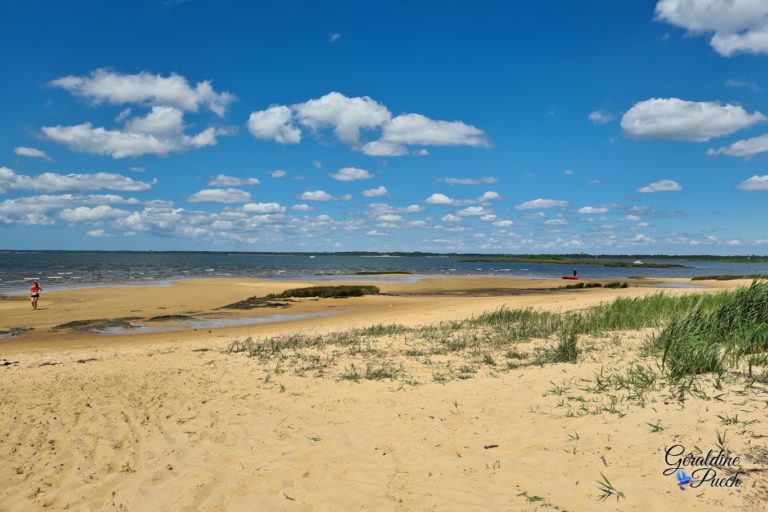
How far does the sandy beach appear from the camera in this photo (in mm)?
5230

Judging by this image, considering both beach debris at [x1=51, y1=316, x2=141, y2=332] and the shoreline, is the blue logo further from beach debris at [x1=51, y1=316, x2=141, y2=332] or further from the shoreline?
beach debris at [x1=51, y1=316, x2=141, y2=332]

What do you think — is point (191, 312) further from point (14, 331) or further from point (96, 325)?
point (14, 331)

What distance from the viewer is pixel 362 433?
23.1 feet

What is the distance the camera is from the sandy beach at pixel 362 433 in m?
5.23

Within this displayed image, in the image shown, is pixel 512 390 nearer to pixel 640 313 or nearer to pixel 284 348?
pixel 284 348

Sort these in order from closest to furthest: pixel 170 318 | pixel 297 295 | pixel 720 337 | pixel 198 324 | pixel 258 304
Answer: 1. pixel 720 337
2. pixel 198 324
3. pixel 170 318
4. pixel 258 304
5. pixel 297 295

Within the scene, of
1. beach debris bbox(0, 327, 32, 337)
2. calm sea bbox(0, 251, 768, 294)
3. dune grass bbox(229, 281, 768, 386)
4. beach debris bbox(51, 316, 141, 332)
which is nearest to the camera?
dune grass bbox(229, 281, 768, 386)

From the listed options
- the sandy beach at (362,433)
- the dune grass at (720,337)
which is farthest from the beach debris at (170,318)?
the dune grass at (720,337)

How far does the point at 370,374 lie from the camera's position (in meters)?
10.0

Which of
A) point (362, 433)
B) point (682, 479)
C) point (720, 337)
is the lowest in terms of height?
point (362, 433)

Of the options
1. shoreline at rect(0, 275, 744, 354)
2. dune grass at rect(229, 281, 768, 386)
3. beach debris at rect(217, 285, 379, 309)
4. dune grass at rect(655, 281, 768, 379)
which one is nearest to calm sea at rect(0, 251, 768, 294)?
shoreline at rect(0, 275, 744, 354)

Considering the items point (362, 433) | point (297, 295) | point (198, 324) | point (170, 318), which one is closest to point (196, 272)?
point (297, 295)

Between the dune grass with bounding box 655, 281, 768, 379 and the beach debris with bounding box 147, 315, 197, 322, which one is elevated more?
the dune grass with bounding box 655, 281, 768, 379

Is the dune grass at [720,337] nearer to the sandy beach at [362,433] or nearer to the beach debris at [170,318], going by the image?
the sandy beach at [362,433]
